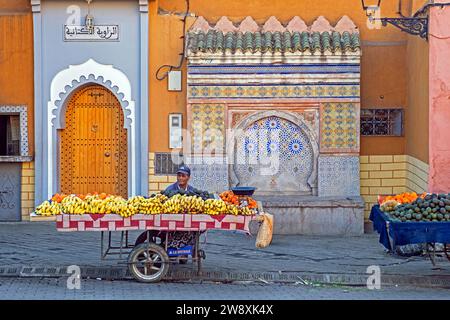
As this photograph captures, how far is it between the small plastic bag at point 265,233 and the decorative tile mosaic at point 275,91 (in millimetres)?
2863

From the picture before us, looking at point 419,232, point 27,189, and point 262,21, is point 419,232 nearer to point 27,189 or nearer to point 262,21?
point 262,21

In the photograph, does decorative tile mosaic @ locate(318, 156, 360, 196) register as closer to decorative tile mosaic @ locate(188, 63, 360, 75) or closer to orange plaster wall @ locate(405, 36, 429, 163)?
orange plaster wall @ locate(405, 36, 429, 163)

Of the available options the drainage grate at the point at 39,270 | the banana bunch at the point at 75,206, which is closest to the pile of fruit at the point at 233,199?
the banana bunch at the point at 75,206

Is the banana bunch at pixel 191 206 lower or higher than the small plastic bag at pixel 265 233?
higher

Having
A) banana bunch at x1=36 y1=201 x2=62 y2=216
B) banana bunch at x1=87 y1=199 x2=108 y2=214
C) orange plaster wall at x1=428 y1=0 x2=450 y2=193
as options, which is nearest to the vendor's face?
banana bunch at x1=87 y1=199 x2=108 y2=214

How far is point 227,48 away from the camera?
51.2 ft

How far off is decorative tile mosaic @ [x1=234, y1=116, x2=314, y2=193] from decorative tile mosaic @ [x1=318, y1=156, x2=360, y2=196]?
252 millimetres

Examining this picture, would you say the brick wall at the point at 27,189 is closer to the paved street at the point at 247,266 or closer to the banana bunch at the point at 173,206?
the paved street at the point at 247,266

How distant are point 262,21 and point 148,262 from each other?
21.6ft

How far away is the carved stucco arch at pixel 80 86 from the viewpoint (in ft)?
53.0

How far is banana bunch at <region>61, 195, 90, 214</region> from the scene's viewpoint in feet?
35.1

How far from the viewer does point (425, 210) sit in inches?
416

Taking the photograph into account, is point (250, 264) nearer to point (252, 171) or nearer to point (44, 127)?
point (252, 171)

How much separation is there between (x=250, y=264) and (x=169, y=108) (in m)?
4.63
